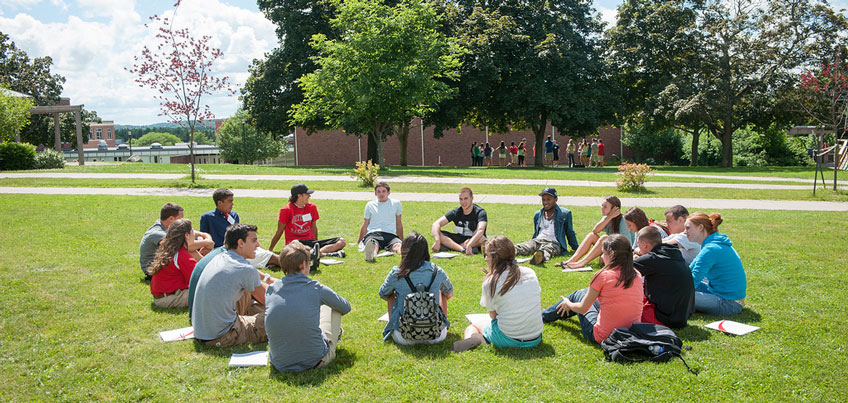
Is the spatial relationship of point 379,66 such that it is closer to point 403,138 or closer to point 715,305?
point 403,138

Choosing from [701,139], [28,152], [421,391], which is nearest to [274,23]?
[28,152]

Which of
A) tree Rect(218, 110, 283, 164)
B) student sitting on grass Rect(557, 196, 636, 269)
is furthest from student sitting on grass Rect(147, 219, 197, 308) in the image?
tree Rect(218, 110, 283, 164)

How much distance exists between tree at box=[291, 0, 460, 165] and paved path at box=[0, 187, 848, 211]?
413 inches

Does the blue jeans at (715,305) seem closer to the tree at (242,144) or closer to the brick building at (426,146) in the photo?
the brick building at (426,146)

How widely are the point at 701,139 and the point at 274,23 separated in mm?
32881

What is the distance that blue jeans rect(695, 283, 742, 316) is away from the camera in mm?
5945

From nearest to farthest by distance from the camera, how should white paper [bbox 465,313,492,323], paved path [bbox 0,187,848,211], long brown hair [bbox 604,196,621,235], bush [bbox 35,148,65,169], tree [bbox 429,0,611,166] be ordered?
white paper [bbox 465,313,492,323] < long brown hair [bbox 604,196,621,235] < paved path [bbox 0,187,848,211] < bush [bbox 35,148,65,169] < tree [bbox 429,0,611,166]

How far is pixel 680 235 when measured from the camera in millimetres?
6727

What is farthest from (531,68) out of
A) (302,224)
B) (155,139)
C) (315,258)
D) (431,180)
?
(155,139)

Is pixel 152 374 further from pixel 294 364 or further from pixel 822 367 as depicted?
pixel 822 367

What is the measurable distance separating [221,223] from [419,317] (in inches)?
159

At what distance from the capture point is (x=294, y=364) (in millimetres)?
4598

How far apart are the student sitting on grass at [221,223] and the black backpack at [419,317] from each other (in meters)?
3.45

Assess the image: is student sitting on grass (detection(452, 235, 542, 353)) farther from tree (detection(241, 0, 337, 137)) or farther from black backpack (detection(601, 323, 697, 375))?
tree (detection(241, 0, 337, 137))
